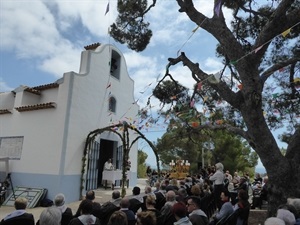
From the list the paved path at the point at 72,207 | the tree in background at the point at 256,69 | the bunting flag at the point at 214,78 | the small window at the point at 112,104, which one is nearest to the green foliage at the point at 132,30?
the tree in background at the point at 256,69

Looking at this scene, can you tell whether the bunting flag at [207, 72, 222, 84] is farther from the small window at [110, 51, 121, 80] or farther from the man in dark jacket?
the small window at [110, 51, 121, 80]

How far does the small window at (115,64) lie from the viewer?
12.6m

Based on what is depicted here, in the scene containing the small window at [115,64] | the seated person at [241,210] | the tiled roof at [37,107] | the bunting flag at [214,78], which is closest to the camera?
the seated person at [241,210]

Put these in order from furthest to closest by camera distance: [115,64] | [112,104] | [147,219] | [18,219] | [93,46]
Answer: [115,64] < [112,104] < [93,46] < [18,219] < [147,219]

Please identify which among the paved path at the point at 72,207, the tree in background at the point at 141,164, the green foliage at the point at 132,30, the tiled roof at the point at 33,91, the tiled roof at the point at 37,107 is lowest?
the paved path at the point at 72,207

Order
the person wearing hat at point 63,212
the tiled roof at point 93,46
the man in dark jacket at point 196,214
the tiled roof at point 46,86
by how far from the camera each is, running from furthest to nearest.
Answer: the tiled roof at point 93,46 → the tiled roof at point 46,86 → the person wearing hat at point 63,212 → the man in dark jacket at point 196,214

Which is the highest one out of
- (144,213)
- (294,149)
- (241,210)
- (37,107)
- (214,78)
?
(37,107)

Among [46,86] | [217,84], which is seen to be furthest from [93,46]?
[217,84]

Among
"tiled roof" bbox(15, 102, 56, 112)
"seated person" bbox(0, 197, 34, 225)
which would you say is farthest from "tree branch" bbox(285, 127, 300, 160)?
"tiled roof" bbox(15, 102, 56, 112)

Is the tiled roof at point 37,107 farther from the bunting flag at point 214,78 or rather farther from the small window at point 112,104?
the bunting flag at point 214,78

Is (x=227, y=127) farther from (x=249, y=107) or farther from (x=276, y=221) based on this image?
(x=276, y=221)

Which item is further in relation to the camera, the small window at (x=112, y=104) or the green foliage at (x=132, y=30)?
the small window at (x=112, y=104)

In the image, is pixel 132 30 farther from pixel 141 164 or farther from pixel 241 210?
pixel 141 164

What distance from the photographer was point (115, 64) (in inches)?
504
